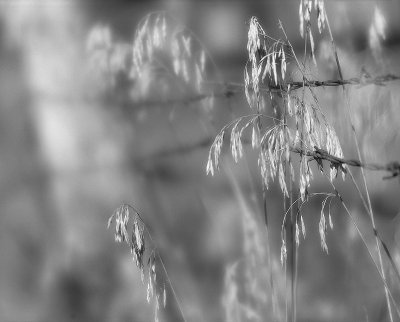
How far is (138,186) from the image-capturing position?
1722 mm

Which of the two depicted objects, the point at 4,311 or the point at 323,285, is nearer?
the point at 323,285

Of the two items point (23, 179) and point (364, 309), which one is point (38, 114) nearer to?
point (23, 179)

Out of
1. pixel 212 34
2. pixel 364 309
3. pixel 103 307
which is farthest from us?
pixel 103 307

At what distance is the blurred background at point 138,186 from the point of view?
5.12ft

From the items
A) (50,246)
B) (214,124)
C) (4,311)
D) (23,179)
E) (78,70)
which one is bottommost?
(4,311)

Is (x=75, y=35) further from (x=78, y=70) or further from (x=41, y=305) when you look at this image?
(x=41, y=305)

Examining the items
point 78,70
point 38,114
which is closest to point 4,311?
point 38,114

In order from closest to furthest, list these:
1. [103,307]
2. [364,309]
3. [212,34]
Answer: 1. [364,309]
2. [212,34]
3. [103,307]

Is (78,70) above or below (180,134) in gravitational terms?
above

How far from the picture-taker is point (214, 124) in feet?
5.39

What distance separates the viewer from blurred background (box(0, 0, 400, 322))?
1560mm

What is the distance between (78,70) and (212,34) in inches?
15.4

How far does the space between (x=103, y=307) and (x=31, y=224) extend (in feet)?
1.02

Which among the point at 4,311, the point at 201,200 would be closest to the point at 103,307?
the point at 4,311
